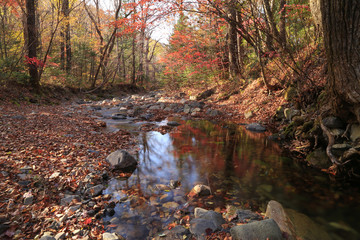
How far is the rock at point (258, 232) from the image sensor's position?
99.0 inches

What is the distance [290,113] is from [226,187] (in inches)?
201

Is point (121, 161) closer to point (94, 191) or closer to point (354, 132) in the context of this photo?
point (94, 191)

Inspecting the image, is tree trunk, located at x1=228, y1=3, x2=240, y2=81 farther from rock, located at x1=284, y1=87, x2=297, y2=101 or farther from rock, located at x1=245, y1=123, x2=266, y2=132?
rock, located at x1=245, y1=123, x2=266, y2=132

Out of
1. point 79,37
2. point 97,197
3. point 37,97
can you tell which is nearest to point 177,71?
point 79,37

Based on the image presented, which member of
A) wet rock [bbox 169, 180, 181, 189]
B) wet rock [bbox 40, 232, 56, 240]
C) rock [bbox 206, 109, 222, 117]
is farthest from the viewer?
rock [bbox 206, 109, 222, 117]

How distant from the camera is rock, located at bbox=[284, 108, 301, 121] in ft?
24.5

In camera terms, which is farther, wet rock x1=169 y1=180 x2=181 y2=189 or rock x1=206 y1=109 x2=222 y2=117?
rock x1=206 y1=109 x2=222 y2=117

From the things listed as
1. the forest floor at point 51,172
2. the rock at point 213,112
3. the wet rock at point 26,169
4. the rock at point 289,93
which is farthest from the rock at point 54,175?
the rock at point 213,112

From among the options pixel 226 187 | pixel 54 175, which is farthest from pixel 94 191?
pixel 226 187

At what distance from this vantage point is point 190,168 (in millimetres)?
5258

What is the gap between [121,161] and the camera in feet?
16.1

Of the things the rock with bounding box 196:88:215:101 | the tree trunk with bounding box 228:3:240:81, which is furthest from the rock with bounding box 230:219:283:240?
the rock with bounding box 196:88:215:101

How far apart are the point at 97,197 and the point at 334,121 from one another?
18.7 ft

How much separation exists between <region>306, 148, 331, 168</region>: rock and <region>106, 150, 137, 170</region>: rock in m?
4.65
